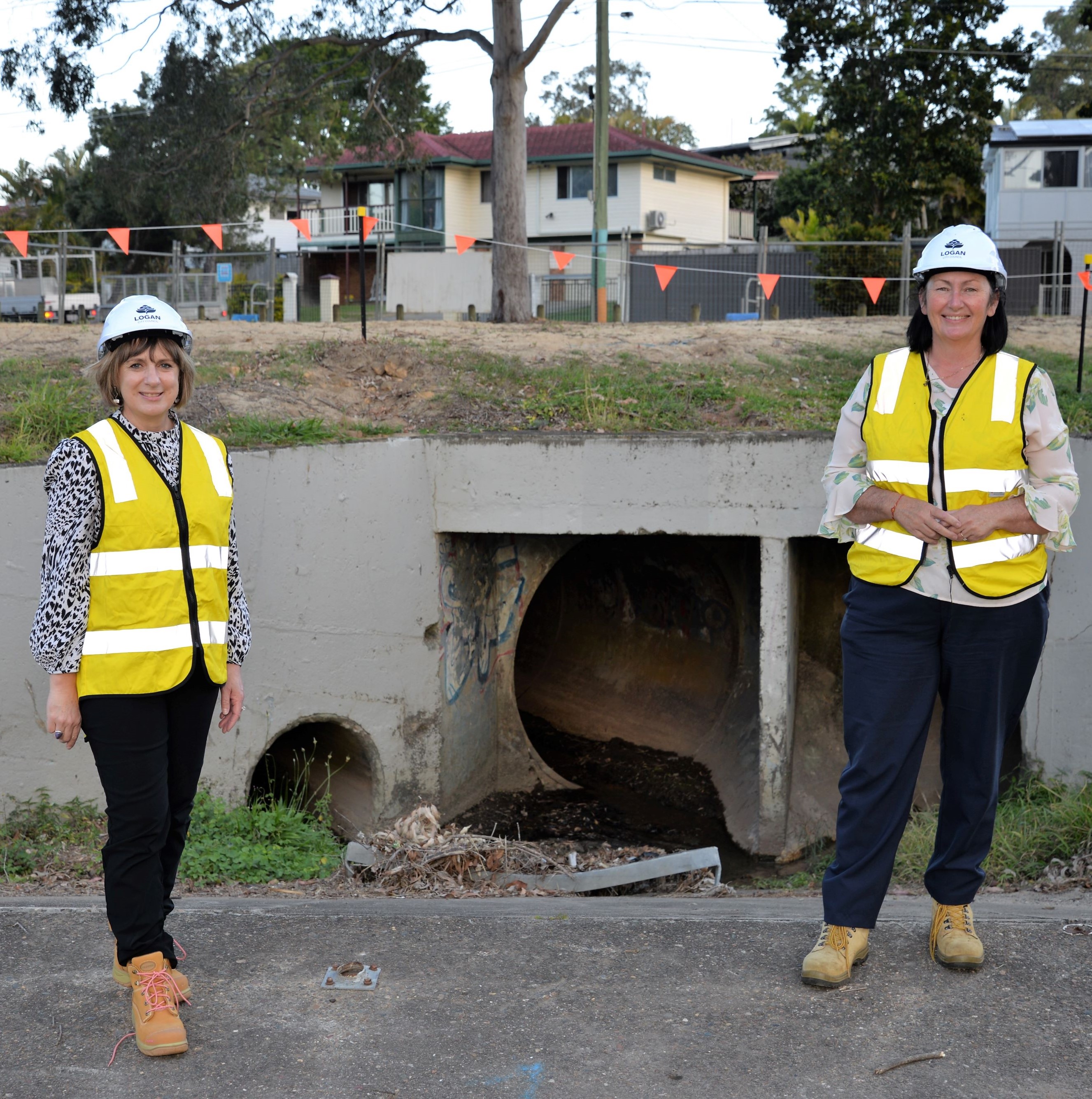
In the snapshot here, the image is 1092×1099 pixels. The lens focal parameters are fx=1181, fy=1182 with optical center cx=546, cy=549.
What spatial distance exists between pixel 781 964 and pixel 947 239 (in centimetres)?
217

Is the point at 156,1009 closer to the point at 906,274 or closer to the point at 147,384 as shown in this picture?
the point at 147,384

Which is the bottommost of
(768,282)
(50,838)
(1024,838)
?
(50,838)

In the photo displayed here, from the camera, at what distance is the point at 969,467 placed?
128 inches

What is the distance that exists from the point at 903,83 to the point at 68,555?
24.8 m

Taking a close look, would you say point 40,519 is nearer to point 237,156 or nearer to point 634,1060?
point 634,1060

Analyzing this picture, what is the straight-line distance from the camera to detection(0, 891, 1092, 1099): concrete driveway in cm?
290

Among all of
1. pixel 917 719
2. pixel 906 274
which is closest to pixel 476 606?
pixel 917 719

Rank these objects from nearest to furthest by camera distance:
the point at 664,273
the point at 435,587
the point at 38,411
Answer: the point at 38,411, the point at 435,587, the point at 664,273

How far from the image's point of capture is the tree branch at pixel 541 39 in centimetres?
1338

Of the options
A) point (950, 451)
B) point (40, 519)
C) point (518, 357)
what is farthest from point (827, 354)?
point (950, 451)

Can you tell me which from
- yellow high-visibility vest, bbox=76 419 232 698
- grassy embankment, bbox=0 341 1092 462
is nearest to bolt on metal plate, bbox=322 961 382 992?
yellow high-visibility vest, bbox=76 419 232 698

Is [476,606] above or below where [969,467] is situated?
below

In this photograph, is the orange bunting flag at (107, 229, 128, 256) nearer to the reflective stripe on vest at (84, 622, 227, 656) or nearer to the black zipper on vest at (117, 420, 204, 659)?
the black zipper on vest at (117, 420, 204, 659)

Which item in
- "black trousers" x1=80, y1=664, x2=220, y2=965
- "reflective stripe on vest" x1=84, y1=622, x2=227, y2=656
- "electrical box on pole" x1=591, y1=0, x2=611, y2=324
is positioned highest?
"electrical box on pole" x1=591, y1=0, x2=611, y2=324
